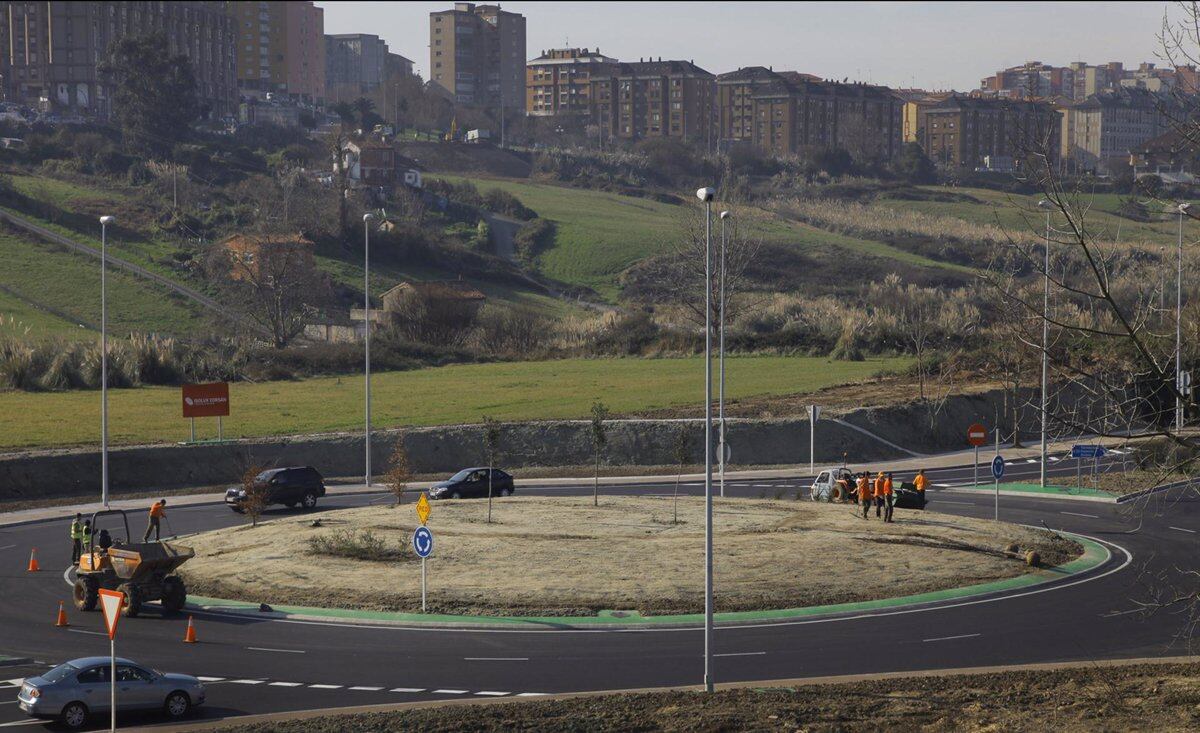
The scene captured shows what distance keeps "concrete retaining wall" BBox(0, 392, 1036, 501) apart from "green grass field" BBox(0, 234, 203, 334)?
3707cm

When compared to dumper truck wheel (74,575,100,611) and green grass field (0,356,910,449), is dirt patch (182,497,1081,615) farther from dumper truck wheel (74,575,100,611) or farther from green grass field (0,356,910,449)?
green grass field (0,356,910,449)

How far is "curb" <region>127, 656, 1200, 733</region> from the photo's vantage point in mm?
20906

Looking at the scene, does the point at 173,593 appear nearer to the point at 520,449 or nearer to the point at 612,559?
the point at 612,559

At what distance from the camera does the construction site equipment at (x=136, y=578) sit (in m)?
29.6

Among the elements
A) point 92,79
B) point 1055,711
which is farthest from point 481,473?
point 92,79

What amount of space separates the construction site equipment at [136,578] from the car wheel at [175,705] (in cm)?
876

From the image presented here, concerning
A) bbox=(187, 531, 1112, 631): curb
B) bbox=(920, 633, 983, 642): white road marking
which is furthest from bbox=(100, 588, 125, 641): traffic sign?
bbox=(920, 633, 983, 642): white road marking

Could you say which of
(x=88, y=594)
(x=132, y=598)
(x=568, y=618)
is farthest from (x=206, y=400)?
(x=568, y=618)

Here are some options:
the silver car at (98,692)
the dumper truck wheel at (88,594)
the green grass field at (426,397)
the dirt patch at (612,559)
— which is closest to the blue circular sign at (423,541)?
the dirt patch at (612,559)

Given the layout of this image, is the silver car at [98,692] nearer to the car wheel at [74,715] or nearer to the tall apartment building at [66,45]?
the car wheel at [74,715]

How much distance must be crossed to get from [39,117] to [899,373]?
115742mm

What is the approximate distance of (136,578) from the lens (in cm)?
2970

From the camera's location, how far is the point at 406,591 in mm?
31297

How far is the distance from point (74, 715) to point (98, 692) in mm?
482
